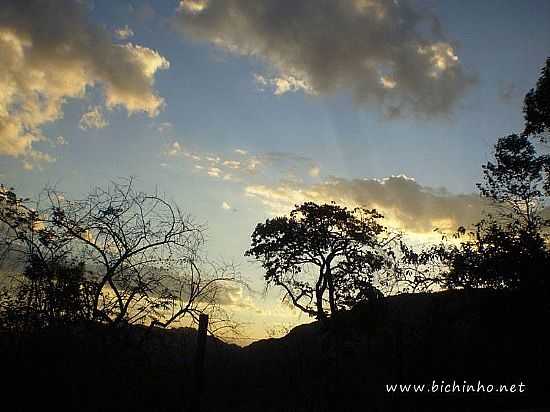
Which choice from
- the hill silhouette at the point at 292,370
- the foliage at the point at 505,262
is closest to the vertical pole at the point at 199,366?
the hill silhouette at the point at 292,370

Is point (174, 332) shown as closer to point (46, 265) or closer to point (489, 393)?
point (46, 265)

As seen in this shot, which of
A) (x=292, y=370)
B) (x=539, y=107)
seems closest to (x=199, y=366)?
(x=292, y=370)

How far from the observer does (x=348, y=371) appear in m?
13.5

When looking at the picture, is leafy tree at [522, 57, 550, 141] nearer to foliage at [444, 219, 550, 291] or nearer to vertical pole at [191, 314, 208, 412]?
foliage at [444, 219, 550, 291]

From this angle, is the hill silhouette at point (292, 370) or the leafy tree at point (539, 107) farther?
the leafy tree at point (539, 107)

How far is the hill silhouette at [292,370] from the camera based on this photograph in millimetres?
7371

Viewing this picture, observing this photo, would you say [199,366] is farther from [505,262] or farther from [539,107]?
[539,107]

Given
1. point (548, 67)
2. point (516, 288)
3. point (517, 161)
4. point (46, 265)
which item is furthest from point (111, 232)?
point (517, 161)

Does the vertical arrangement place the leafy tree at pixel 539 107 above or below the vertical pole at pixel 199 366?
above

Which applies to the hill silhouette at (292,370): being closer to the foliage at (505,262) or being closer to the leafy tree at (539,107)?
the foliage at (505,262)

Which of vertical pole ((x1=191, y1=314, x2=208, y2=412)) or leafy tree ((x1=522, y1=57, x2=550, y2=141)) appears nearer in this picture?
vertical pole ((x1=191, y1=314, x2=208, y2=412))

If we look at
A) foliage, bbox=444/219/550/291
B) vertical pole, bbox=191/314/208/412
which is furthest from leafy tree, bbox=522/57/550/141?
vertical pole, bbox=191/314/208/412

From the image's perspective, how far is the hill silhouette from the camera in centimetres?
737

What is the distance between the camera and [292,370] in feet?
36.7
